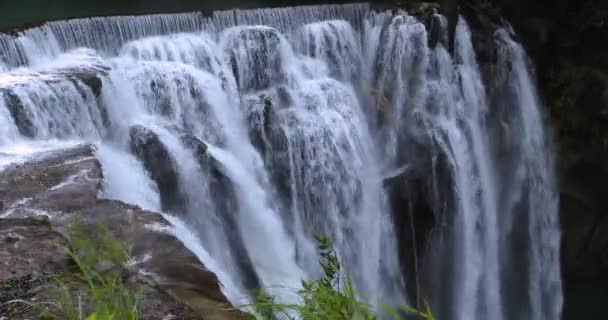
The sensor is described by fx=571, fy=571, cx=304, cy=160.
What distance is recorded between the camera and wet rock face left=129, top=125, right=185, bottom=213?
856 centimetres

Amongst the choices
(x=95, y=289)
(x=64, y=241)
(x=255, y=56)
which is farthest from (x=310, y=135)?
(x=95, y=289)

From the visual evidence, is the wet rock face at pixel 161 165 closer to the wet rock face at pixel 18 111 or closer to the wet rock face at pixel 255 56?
the wet rock face at pixel 18 111

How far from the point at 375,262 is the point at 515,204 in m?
4.11

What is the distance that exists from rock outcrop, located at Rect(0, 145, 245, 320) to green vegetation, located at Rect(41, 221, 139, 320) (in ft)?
0.59

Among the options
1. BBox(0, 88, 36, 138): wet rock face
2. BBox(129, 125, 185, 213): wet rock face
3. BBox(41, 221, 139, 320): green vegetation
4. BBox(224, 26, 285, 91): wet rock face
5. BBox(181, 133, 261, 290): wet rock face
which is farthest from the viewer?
BBox(224, 26, 285, 91): wet rock face

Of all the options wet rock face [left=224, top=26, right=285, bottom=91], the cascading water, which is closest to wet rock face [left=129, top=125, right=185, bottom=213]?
the cascading water

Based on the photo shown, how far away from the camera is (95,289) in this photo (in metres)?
1.83

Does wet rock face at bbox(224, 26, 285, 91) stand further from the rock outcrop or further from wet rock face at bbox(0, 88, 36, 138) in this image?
the rock outcrop

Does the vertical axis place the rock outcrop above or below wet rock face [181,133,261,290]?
above

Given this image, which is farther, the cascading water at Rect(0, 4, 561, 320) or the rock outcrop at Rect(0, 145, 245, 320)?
the cascading water at Rect(0, 4, 561, 320)

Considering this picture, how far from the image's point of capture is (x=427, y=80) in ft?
39.3

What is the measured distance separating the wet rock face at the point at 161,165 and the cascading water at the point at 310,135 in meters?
0.02

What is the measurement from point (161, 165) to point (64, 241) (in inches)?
177

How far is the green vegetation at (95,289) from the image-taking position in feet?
6.09
